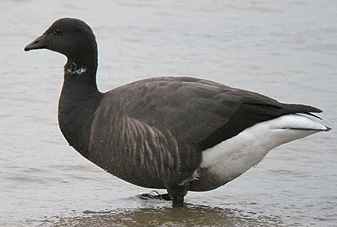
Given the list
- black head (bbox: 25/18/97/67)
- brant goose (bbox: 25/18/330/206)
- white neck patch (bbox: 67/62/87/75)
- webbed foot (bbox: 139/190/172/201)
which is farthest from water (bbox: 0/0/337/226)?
black head (bbox: 25/18/97/67)

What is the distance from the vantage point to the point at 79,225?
6172mm

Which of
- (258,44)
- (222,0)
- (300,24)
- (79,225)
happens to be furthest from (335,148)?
(222,0)

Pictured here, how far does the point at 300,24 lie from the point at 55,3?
463 centimetres

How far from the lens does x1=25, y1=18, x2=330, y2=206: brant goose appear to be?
6.32 meters

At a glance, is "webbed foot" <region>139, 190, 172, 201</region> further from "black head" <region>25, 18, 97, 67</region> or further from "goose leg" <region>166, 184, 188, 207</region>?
"black head" <region>25, 18, 97, 67</region>

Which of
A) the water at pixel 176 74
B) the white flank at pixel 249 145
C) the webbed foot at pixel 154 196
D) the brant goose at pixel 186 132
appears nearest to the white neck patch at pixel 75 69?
the brant goose at pixel 186 132

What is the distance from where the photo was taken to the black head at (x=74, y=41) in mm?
6922

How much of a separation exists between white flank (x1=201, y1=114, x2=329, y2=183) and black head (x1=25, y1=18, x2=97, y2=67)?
58.1 inches

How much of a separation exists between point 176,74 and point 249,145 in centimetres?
460

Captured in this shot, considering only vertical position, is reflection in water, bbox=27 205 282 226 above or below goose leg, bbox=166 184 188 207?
below

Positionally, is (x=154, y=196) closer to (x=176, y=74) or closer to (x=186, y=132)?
(x=186, y=132)

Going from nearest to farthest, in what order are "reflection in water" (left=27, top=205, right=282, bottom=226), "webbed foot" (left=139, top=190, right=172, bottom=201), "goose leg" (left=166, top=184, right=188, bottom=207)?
"reflection in water" (left=27, top=205, right=282, bottom=226) < "goose leg" (left=166, top=184, right=188, bottom=207) < "webbed foot" (left=139, top=190, right=172, bottom=201)

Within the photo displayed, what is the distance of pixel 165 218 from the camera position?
6383mm

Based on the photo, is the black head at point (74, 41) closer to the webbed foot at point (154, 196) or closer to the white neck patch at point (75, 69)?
the white neck patch at point (75, 69)
